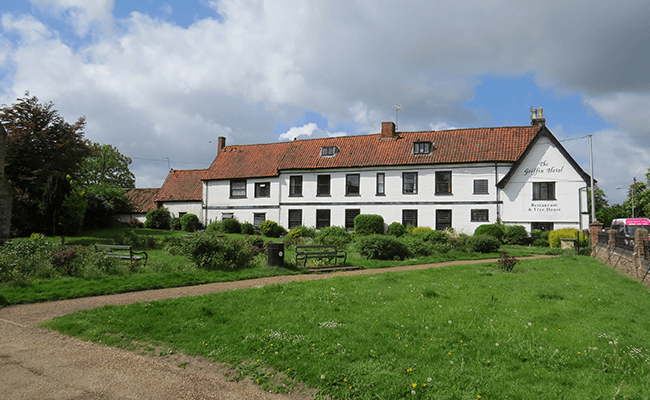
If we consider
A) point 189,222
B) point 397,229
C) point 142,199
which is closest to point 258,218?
point 189,222

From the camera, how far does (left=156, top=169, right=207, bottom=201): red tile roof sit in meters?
40.4

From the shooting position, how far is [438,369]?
538 cm

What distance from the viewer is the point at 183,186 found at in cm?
4169

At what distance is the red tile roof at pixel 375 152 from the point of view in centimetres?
3141

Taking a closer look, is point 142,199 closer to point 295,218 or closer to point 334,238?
point 295,218

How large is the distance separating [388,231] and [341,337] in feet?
82.9

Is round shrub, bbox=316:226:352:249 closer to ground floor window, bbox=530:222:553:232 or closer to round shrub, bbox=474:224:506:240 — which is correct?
round shrub, bbox=474:224:506:240

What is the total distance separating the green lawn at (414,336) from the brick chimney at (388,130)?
2599 cm

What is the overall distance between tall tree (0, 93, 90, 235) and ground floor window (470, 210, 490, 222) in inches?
1087

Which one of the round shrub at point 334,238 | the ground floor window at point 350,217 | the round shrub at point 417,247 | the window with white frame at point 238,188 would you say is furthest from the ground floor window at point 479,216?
the window with white frame at point 238,188

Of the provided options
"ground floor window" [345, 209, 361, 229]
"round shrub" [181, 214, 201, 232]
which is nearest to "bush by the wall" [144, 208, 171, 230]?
"round shrub" [181, 214, 201, 232]

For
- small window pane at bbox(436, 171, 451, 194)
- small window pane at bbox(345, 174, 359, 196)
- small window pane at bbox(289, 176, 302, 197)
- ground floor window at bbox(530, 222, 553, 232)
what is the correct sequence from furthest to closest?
small window pane at bbox(289, 176, 302, 197) < small window pane at bbox(345, 174, 359, 196) < small window pane at bbox(436, 171, 451, 194) < ground floor window at bbox(530, 222, 553, 232)

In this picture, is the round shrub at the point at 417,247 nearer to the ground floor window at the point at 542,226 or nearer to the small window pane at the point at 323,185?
the ground floor window at the point at 542,226

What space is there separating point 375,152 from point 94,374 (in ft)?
100
